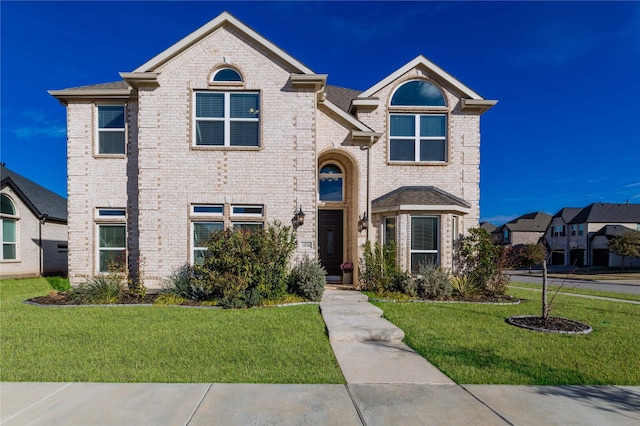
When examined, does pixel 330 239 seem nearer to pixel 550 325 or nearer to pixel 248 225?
pixel 248 225

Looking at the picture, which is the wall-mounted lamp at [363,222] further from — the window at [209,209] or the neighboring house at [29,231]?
the neighboring house at [29,231]

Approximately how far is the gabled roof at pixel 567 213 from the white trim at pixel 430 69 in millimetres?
43958

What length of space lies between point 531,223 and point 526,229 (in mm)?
1981

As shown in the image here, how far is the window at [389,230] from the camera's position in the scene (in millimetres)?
11914

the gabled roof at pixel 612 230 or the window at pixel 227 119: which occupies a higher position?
the window at pixel 227 119

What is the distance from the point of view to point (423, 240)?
1162 cm

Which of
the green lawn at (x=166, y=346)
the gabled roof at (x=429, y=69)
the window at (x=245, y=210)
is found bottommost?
the green lawn at (x=166, y=346)

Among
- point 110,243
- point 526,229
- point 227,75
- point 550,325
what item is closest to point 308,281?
point 550,325

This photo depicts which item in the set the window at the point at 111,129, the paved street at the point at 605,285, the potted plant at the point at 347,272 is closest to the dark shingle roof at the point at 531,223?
the paved street at the point at 605,285

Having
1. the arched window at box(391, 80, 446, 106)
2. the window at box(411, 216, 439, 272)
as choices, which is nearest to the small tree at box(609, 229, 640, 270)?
the arched window at box(391, 80, 446, 106)

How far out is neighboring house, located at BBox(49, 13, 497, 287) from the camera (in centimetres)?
1059

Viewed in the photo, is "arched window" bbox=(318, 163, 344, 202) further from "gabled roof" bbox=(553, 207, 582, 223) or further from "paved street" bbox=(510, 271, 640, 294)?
"gabled roof" bbox=(553, 207, 582, 223)

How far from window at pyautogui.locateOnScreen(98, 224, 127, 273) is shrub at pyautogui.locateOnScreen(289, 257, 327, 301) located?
6.24 m

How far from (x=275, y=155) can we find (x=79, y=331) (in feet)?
A: 22.4
